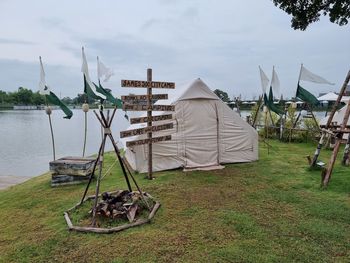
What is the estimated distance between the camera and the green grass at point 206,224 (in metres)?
3.59

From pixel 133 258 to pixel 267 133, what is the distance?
11.5m

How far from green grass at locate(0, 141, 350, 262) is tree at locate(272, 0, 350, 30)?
3359mm

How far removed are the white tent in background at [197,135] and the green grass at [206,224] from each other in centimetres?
71

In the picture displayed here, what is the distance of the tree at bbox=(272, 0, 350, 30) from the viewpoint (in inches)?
224

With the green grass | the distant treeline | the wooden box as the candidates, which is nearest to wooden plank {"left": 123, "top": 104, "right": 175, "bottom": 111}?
the green grass

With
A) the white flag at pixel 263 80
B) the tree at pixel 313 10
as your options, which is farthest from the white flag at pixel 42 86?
the white flag at pixel 263 80

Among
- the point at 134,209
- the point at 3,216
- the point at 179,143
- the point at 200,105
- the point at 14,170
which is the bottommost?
the point at 14,170

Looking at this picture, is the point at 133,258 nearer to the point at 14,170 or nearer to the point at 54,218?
the point at 54,218

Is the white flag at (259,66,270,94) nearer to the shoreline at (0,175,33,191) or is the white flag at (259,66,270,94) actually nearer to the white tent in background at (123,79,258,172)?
the white tent in background at (123,79,258,172)

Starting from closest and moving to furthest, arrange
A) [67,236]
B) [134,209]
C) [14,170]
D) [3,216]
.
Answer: [67,236] < [134,209] < [3,216] < [14,170]

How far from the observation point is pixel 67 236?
417cm

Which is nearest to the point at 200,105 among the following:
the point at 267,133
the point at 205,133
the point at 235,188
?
the point at 205,133

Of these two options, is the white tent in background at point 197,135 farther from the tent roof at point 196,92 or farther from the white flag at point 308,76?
the white flag at point 308,76

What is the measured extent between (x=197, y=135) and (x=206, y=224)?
376cm
